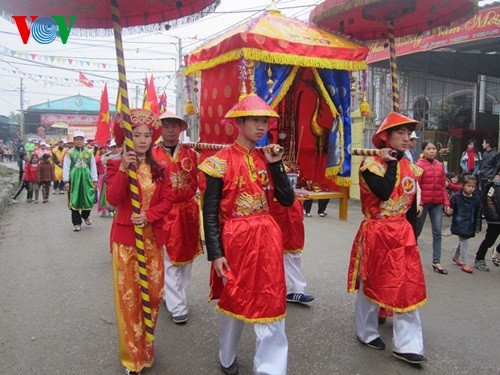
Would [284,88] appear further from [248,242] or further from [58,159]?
[58,159]

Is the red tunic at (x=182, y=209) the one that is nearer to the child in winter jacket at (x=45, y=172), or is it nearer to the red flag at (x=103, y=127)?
the red flag at (x=103, y=127)

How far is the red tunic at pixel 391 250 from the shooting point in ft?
10.8

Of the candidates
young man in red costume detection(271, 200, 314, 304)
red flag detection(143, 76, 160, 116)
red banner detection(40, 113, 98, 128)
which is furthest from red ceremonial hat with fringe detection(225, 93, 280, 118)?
red banner detection(40, 113, 98, 128)

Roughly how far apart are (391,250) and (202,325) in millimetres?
1760

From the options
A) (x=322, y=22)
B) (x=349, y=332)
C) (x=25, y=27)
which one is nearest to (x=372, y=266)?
(x=349, y=332)

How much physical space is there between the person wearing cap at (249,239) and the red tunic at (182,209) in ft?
4.03

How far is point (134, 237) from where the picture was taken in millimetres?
3119

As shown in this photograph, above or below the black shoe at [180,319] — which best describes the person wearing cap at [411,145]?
above

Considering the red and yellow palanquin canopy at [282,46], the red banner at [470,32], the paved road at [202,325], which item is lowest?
the paved road at [202,325]

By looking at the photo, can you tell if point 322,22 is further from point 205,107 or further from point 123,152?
point 123,152

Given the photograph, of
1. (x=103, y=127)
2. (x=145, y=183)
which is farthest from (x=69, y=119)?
(x=145, y=183)

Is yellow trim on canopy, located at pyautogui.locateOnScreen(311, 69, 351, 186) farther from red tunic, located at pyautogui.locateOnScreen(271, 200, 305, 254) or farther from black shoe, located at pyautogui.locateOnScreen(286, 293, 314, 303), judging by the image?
black shoe, located at pyautogui.locateOnScreen(286, 293, 314, 303)

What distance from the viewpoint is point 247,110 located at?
2893 millimetres

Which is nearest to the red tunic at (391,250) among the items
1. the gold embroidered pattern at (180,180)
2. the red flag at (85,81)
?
the gold embroidered pattern at (180,180)
